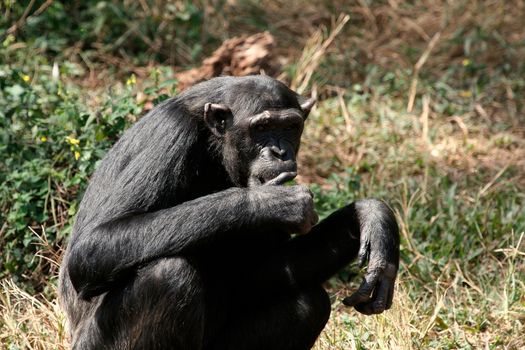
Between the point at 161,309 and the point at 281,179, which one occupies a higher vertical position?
the point at 281,179

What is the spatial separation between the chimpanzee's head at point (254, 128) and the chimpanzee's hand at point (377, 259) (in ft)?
2.21

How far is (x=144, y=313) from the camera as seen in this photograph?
553 centimetres

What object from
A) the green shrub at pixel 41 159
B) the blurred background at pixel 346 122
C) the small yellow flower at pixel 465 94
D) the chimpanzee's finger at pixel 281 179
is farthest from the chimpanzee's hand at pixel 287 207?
the small yellow flower at pixel 465 94

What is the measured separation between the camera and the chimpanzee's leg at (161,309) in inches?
215

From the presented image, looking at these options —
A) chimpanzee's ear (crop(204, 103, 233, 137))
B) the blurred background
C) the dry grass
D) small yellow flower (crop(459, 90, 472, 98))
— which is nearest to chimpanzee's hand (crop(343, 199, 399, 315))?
the blurred background

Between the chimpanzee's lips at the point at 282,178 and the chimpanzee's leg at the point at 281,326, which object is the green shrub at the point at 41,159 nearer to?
the chimpanzee's leg at the point at 281,326

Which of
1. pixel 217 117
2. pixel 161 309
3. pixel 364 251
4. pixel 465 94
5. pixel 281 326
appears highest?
pixel 217 117

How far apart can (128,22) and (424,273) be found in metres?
6.33

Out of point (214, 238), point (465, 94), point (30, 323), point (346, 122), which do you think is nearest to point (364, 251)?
point (214, 238)

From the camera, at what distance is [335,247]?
6176mm

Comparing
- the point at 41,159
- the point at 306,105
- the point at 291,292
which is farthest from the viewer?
the point at 41,159

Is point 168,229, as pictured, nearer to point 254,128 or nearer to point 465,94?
point 254,128

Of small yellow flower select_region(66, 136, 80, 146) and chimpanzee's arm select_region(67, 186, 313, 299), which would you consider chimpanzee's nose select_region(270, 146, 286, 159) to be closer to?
chimpanzee's arm select_region(67, 186, 313, 299)

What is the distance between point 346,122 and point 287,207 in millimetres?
5536
